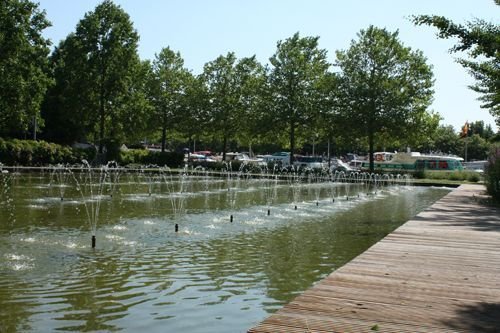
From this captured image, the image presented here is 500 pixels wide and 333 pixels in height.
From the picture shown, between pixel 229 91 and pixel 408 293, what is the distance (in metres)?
46.3

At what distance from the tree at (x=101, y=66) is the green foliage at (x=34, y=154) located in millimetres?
2803

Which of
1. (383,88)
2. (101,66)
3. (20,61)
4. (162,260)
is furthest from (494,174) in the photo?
(101,66)

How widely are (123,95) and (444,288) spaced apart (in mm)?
43046

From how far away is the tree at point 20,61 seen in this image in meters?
36.5

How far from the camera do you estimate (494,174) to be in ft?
73.2

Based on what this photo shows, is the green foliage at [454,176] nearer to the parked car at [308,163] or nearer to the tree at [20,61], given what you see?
the parked car at [308,163]

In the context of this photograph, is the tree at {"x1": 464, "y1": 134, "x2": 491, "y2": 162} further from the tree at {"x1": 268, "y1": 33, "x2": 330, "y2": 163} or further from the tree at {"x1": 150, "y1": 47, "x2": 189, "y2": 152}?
the tree at {"x1": 150, "y1": 47, "x2": 189, "y2": 152}

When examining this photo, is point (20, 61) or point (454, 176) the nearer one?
point (20, 61)

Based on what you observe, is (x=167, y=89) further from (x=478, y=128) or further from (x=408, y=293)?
(x=478, y=128)

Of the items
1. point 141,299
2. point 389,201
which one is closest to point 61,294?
point 141,299

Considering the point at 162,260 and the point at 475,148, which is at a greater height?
the point at 475,148

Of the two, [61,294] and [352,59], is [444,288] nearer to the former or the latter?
[61,294]

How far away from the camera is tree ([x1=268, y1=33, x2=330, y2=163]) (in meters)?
47.2

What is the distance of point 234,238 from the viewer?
1259 centimetres
